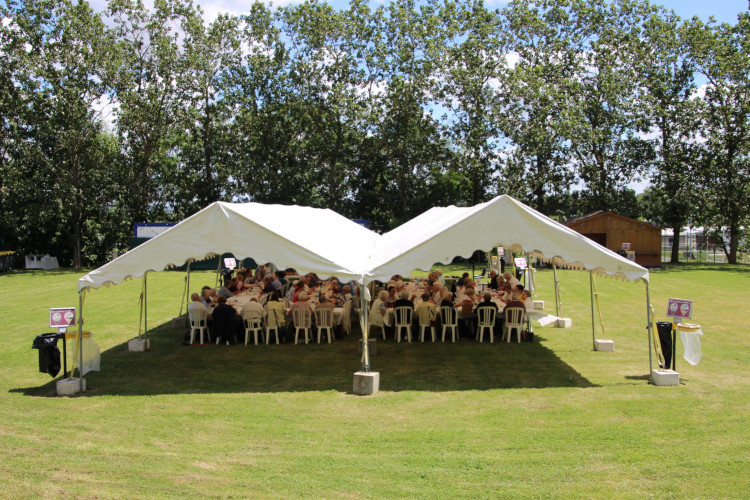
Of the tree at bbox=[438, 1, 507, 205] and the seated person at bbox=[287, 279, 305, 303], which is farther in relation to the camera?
the tree at bbox=[438, 1, 507, 205]

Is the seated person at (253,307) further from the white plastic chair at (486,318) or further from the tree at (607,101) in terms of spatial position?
the tree at (607,101)

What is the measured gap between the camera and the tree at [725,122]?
113ft

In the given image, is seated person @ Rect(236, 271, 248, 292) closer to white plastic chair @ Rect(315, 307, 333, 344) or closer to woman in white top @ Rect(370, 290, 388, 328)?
white plastic chair @ Rect(315, 307, 333, 344)

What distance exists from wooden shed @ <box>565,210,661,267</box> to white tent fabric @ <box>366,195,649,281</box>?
24973 millimetres

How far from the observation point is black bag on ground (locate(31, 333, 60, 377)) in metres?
8.68

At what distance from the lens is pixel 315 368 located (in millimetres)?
10258

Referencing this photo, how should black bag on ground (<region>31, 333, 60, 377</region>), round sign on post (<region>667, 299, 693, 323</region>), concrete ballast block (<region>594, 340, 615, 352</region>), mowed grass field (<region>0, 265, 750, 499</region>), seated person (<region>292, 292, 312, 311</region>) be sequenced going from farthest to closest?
seated person (<region>292, 292, 312, 311</region>) < concrete ballast block (<region>594, 340, 615, 352</region>) < round sign on post (<region>667, 299, 693, 323</region>) < black bag on ground (<region>31, 333, 60, 377</region>) < mowed grass field (<region>0, 265, 750, 499</region>)

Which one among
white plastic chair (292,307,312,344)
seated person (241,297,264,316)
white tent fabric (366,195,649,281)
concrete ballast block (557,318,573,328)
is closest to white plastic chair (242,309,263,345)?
seated person (241,297,264,316)

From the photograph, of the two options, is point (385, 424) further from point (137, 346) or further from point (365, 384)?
point (137, 346)

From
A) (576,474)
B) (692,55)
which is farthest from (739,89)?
(576,474)

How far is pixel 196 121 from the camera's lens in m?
39.6

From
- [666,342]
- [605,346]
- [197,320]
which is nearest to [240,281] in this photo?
[197,320]

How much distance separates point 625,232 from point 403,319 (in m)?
24.5

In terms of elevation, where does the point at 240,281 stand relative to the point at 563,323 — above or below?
above
